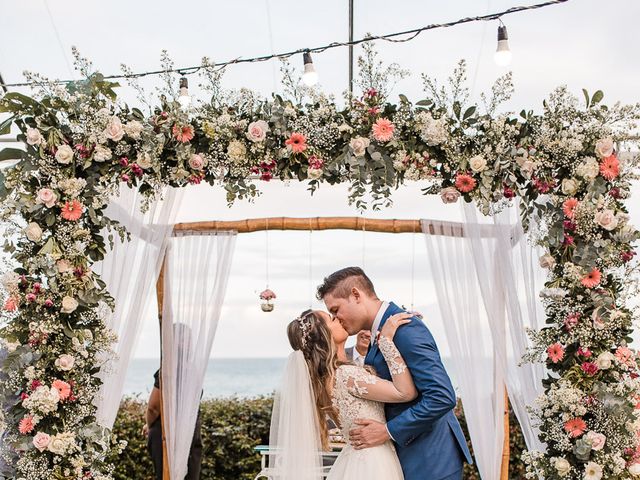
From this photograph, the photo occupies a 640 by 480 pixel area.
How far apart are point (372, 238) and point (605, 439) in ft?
55.7

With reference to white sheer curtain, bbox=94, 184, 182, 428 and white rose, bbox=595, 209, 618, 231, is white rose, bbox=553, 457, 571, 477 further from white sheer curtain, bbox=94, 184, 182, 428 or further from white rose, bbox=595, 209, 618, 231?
white sheer curtain, bbox=94, 184, 182, 428

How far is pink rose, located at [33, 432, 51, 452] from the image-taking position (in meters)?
3.86

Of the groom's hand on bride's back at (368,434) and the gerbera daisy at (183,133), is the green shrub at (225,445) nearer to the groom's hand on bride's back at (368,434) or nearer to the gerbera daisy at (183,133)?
the groom's hand on bride's back at (368,434)

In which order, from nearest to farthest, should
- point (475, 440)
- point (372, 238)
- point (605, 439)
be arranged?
point (605, 439) < point (475, 440) < point (372, 238)

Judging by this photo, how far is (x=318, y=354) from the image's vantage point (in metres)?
5.11

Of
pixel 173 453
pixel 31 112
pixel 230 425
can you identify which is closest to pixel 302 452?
pixel 173 453

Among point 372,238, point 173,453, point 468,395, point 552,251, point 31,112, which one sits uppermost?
point 372,238

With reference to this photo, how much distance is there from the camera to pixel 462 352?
5613mm

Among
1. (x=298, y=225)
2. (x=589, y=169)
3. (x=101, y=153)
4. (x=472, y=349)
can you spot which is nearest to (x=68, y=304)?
(x=101, y=153)

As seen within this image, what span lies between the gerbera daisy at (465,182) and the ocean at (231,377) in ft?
75.3

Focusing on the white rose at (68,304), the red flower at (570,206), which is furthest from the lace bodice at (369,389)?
the white rose at (68,304)

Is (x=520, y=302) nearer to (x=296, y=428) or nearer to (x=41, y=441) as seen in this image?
(x=296, y=428)

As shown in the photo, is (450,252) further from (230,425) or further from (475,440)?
(230,425)

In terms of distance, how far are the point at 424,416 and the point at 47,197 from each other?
208 cm
